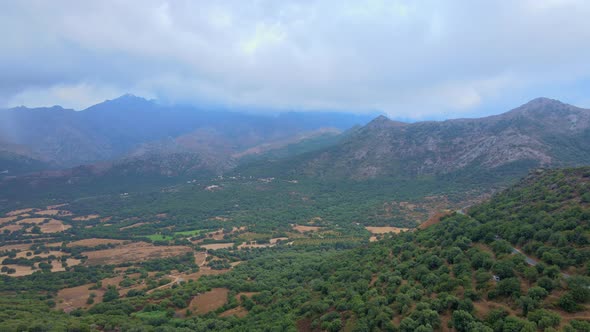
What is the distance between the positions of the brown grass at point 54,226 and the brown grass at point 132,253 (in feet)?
157

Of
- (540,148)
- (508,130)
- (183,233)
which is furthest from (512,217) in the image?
(508,130)

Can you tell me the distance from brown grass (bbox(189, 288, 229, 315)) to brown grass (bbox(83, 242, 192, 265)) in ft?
149

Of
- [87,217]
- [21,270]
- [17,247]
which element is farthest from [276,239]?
[87,217]

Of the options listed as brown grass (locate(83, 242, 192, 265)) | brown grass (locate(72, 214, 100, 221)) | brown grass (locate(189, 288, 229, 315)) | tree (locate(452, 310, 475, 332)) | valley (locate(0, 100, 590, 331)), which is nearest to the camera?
tree (locate(452, 310, 475, 332))

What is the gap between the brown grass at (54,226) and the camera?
462ft

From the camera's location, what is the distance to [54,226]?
485ft

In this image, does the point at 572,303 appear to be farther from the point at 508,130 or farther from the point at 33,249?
the point at 508,130

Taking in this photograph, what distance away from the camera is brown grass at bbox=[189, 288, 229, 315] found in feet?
185

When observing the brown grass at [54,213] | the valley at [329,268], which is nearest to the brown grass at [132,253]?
the valley at [329,268]

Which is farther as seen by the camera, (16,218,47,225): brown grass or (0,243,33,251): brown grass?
(16,218,47,225): brown grass

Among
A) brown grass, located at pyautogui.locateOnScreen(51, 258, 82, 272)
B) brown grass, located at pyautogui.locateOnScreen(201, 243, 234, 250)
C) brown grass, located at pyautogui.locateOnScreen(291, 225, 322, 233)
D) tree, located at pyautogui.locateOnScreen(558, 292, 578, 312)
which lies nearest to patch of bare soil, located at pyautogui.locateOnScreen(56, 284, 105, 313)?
brown grass, located at pyautogui.locateOnScreen(51, 258, 82, 272)

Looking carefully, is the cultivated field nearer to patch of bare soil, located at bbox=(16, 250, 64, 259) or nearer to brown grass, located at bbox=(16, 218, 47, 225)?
patch of bare soil, located at bbox=(16, 250, 64, 259)

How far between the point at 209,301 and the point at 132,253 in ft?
197

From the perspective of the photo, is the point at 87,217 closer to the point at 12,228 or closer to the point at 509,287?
the point at 12,228
